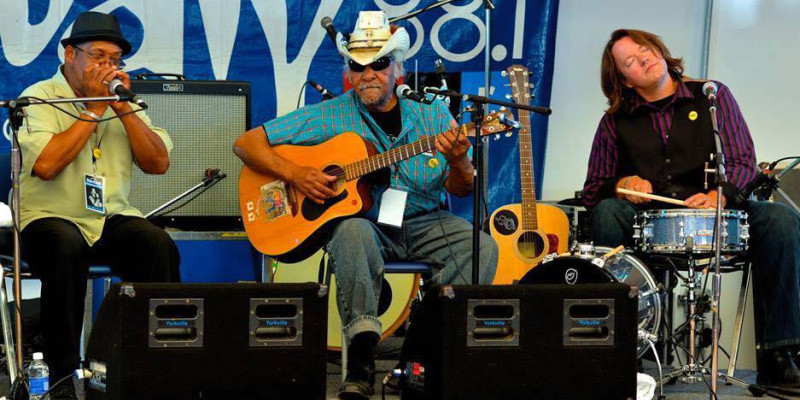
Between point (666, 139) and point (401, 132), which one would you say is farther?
point (666, 139)

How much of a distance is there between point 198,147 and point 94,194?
3.26 ft

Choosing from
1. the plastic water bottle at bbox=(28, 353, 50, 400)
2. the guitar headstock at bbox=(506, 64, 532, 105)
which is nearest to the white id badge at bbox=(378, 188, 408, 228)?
the guitar headstock at bbox=(506, 64, 532, 105)

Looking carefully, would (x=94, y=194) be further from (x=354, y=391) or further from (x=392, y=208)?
(x=354, y=391)

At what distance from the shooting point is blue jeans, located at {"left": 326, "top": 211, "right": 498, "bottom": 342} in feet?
11.1

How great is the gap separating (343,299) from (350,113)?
0.82 metres

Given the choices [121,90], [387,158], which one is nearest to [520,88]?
[387,158]

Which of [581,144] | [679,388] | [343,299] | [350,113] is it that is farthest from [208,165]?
[679,388]

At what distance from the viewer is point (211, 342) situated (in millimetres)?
2635

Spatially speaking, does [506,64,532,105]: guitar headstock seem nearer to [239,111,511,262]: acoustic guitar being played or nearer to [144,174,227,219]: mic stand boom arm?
[239,111,511,262]: acoustic guitar being played

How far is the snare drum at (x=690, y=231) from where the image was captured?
3518mm

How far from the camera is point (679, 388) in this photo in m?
3.76

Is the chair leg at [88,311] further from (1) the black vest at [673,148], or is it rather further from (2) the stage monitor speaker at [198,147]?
(1) the black vest at [673,148]

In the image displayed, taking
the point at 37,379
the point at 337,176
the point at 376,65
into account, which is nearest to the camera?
the point at 37,379

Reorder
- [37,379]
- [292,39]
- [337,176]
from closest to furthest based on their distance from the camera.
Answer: [37,379], [337,176], [292,39]
